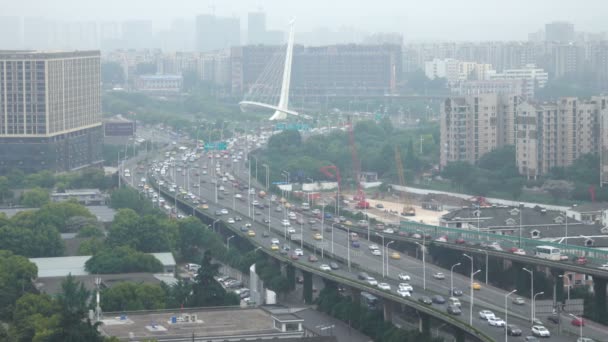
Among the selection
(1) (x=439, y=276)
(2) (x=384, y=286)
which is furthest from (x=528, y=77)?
(2) (x=384, y=286)

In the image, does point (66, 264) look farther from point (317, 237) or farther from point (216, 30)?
point (216, 30)

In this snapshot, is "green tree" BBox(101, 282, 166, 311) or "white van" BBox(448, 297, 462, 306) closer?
"white van" BBox(448, 297, 462, 306)

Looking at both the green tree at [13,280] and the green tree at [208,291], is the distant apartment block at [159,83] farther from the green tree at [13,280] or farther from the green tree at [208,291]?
the green tree at [208,291]

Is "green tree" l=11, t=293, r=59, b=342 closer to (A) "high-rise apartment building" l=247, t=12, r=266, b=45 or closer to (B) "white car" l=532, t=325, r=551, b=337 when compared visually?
(B) "white car" l=532, t=325, r=551, b=337

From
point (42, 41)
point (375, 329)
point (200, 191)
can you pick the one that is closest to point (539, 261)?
point (375, 329)

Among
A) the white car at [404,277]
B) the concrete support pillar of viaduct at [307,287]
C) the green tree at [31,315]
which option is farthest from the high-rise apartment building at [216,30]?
the green tree at [31,315]

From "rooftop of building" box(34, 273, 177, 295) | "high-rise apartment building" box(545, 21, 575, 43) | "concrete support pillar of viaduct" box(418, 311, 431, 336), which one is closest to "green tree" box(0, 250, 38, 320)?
"rooftop of building" box(34, 273, 177, 295)
